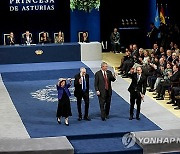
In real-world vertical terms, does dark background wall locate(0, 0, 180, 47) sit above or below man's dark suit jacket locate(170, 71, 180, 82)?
above

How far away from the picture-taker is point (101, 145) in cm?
1195

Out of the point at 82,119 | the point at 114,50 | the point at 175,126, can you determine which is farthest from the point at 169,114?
the point at 114,50

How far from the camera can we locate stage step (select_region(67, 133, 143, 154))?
1165cm

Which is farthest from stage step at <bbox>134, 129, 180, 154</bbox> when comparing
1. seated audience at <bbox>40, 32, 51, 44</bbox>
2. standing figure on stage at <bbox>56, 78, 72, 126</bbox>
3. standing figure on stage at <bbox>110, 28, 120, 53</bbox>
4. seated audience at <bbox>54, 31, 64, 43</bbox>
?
standing figure on stage at <bbox>110, 28, 120, 53</bbox>

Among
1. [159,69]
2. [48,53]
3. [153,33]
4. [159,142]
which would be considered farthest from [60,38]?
[159,142]

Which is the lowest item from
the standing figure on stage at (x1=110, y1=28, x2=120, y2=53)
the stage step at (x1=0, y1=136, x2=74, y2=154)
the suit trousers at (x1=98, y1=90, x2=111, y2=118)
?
the stage step at (x1=0, y1=136, x2=74, y2=154)

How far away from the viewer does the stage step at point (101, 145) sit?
11.6m

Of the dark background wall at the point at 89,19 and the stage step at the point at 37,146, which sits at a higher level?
the dark background wall at the point at 89,19

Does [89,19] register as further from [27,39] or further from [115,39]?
[27,39]

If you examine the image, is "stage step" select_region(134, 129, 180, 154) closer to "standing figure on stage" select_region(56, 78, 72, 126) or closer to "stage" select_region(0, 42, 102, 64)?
"standing figure on stage" select_region(56, 78, 72, 126)

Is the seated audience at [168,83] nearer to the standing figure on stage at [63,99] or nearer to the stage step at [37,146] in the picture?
the standing figure on stage at [63,99]

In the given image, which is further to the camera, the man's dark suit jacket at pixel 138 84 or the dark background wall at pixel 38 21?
the dark background wall at pixel 38 21

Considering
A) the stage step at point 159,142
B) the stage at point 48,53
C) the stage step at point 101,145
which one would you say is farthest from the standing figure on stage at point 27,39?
the stage step at point 159,142

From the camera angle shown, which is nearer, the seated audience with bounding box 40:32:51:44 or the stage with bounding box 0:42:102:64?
the stage with bounding box 0:42:102:64
